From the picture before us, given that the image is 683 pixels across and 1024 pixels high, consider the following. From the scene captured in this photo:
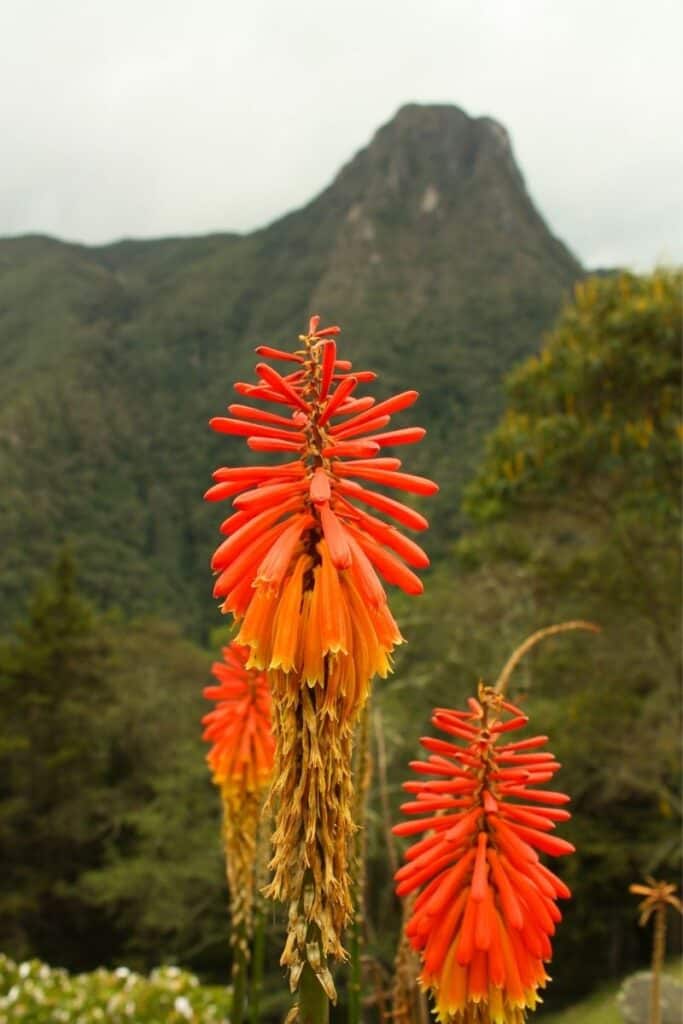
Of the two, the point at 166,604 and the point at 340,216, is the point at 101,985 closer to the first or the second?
the point at 166,604

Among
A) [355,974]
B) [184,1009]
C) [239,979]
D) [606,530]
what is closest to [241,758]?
[239,979]

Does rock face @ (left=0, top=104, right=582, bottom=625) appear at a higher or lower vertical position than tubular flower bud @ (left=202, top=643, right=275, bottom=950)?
higher

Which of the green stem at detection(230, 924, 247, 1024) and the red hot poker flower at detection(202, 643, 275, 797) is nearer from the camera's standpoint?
the green stem at detection(230, 924, 247, 1024)

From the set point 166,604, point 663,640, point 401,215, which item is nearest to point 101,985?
point 663,640

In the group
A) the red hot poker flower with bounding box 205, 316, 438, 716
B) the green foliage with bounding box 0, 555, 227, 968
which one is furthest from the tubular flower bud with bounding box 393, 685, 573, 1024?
the green foliage with bounding box 0, 555, 227, 968

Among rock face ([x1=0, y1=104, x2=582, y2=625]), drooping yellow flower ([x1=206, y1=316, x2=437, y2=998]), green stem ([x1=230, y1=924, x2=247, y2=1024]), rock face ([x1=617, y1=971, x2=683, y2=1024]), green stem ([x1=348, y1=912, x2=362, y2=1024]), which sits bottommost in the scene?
rock face ([x1=617, y1=971, x2=683, y2=1024])

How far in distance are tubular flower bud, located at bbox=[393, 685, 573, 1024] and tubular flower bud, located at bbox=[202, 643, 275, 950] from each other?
191 cm

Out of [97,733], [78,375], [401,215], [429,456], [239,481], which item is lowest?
[97,733]

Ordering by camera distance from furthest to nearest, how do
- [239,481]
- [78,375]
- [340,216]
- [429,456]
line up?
1. [340,216]
2. [78,375]
3. [429,456]
4. [239,481]

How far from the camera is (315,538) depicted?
2670 millimetres

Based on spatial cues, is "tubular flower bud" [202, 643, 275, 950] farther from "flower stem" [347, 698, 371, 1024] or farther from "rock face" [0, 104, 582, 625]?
"rock face" [0, 104, 582, 625]

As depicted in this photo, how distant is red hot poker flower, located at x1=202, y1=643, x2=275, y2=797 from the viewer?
4.81 meters

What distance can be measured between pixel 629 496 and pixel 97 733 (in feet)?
65.2

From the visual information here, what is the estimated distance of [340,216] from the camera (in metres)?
145
